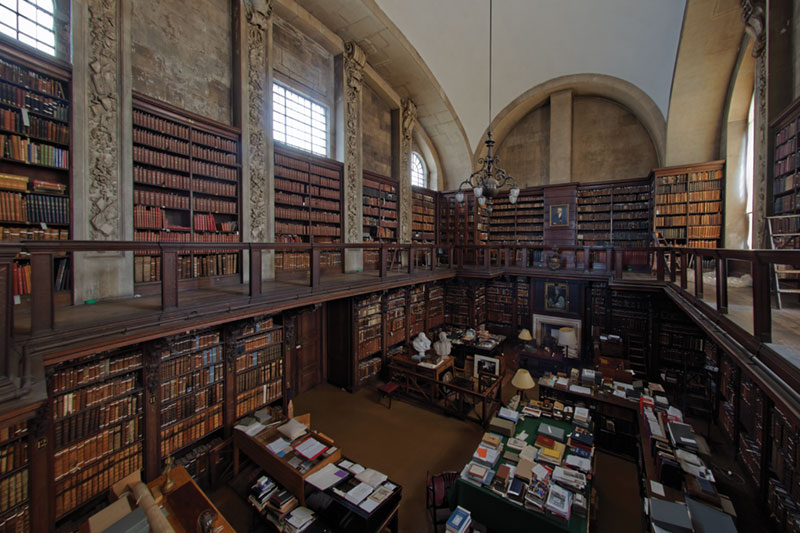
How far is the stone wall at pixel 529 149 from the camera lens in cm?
1232

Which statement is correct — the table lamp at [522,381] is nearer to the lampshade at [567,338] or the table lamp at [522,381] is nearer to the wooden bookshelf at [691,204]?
the lampshade at [567,338]

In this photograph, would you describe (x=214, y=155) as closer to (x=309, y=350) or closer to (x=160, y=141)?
(x=160, y=141)

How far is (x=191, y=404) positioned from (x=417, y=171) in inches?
413

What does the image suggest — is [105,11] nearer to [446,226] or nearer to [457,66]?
[457,66]

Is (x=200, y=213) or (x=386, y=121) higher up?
(x=386, y=121)

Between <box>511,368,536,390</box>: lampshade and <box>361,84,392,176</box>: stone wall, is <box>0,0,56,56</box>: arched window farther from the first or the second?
<box>511,368,536,390</box>: lampshade

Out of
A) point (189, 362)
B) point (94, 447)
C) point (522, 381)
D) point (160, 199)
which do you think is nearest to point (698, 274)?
point (522, 381)

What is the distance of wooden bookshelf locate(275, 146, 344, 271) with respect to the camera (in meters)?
6.67

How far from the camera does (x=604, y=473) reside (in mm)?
4625

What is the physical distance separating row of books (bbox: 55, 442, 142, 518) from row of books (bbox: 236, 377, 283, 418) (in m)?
1.24

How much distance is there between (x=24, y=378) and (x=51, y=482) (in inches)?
65.1

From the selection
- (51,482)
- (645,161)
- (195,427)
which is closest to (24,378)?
(51,482)

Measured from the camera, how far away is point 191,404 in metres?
4.11

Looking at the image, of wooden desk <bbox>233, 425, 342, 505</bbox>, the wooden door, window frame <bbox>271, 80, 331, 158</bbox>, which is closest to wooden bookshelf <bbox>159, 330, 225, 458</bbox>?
wooden desk <bbox>233, 425, 342, 505</bbox>
